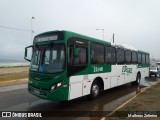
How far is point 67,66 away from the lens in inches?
315

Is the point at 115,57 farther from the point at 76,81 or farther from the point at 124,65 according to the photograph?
the point at 76,81

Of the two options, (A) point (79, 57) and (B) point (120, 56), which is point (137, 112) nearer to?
(A) point (79, 57)

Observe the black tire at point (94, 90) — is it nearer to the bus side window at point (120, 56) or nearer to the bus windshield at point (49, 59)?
the bus windshield at point (49, 59)

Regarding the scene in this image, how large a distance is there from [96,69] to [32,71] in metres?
3.35

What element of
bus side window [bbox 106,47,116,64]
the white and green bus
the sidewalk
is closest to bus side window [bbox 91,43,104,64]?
the white and green bus

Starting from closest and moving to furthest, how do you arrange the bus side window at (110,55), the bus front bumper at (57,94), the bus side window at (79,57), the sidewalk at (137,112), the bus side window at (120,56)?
1. the sidewalk at (137,112)
2. the bus front bumper at (57,94)
3. the bus side window at (79,57)
4. the bus side window at (110,55)
5. the bus side window at (120,56)

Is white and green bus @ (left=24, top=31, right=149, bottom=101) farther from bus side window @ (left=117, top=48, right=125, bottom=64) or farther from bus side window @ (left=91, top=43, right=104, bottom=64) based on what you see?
bus side window @ (left=117, top=48, right=125, bottom=64)

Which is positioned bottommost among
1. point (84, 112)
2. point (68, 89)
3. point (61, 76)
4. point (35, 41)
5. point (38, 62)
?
point (84, 112)

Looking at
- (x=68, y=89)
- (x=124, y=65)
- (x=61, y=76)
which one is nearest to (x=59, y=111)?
(x=68, y=89)

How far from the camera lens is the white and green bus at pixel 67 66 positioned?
7883 mm

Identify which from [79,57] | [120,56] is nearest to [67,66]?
[79,57]

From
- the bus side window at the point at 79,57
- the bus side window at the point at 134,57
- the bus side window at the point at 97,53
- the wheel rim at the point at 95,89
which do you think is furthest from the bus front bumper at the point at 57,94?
the bus side window at the point at 134,57

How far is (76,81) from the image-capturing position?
28.2 feet

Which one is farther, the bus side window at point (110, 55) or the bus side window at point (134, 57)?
the bus side window at point (134, 57)
